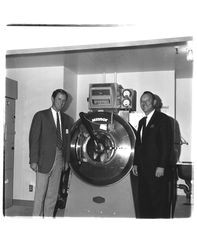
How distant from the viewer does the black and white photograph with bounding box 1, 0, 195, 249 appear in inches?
53.5

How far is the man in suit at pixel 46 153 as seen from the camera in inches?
92.4

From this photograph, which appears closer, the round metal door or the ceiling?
the round metal door

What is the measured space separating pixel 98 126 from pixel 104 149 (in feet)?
0.55

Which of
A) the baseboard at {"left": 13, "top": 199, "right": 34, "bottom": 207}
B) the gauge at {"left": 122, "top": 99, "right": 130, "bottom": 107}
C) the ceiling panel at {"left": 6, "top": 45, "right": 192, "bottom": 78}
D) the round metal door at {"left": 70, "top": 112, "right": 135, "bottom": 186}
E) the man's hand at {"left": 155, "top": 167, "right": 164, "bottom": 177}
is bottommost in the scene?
the baseboard at {"left": 13, "top": 199, "right": 34, "bottom": 207}

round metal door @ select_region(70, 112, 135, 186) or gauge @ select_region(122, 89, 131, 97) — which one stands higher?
gauge @ select_region(122, 89, 131, 97)

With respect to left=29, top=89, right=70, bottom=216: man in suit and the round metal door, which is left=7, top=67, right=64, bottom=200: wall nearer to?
left=29, top=89, right=70, bottom=216: man in suit

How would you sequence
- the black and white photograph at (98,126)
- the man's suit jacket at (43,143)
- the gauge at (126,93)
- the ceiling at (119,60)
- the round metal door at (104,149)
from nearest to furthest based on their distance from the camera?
1. the black and white photograph at (98,126)
2. the round metal door at (104,149)
3. the gauge at (126,93)
4. the man's suit jacket at (43,143)
5. the ceiling at (119,60)

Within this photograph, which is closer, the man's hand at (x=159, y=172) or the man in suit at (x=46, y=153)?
the man's hand at (x=159, y=172)

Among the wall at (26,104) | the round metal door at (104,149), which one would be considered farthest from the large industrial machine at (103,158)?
the wall at (26,104)

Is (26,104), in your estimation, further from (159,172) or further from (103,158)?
(159,172)

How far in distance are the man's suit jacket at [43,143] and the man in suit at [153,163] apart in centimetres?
60

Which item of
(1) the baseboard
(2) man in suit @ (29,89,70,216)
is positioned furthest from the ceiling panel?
(1) the baseboard

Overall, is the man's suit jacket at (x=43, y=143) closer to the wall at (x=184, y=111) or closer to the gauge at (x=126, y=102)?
the gauge at (x=126, y=102)
